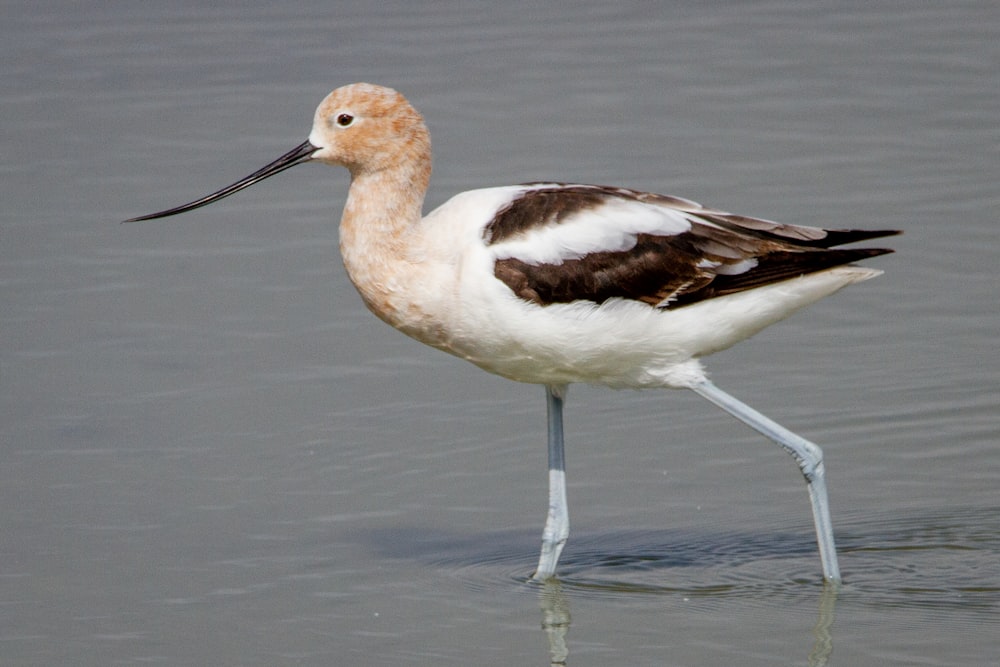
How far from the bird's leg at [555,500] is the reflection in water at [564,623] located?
3.0 inches

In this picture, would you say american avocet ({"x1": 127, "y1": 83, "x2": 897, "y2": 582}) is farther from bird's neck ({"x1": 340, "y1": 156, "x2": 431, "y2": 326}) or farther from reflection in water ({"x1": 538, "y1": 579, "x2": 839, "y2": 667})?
reflection in water ({"x1": 538, "y1": 579, "x2": 839, "y2": 667})

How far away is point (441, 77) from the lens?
38.0 feet

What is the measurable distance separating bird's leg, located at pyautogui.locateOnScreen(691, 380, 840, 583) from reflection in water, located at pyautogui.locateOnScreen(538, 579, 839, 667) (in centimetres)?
11

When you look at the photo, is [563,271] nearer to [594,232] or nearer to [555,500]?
[594,232]

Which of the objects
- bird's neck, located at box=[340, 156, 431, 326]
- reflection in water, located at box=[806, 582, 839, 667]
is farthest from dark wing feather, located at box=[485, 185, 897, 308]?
reflection in water, located at box=[806, 582, 839, 667]

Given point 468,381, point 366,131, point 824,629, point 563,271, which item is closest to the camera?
point 824,629

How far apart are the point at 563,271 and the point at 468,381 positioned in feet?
7.03

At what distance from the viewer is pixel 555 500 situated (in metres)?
6.39

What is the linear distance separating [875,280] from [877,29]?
4.25 meters

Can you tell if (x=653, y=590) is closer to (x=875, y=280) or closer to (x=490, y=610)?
(x=490, y=610)

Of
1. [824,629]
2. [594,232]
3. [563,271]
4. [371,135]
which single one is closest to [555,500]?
[563,271]

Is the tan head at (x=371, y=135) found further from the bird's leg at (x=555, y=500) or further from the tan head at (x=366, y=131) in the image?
the bird's leg at (x=555, y=500)

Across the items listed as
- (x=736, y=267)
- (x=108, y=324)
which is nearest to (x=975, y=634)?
(x=736, y=267)

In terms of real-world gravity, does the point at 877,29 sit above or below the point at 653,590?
above
